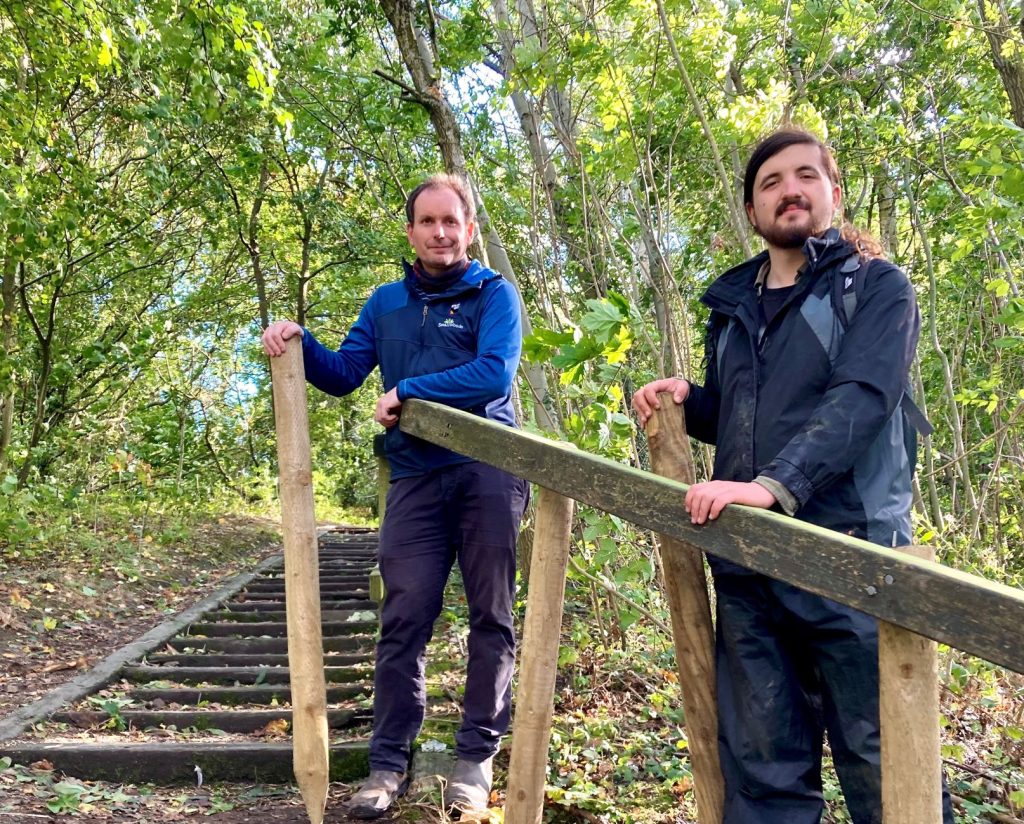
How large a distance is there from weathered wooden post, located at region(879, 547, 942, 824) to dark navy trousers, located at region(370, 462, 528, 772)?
1332mm

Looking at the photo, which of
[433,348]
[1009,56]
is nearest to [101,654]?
[433,348]

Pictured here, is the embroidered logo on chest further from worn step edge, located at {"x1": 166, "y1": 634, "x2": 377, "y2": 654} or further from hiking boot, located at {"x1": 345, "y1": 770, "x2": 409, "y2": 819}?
worn step edge, located at {"x1": 166, "y1": 634, "x2": 377, "y2": 654}

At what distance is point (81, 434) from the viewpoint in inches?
410

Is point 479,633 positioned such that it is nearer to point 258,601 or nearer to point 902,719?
point 902,719

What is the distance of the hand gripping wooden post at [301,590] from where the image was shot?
2209mm

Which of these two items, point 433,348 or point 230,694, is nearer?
point 433,348

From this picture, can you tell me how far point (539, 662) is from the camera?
1961 millimetres

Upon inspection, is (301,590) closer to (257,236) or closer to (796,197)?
(796,197)

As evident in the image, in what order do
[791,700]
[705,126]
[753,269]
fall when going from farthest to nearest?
[705,126]
[753,269]
[791,700]

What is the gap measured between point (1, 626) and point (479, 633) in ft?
13.3

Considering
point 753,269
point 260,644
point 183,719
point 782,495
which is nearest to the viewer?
point 782,495

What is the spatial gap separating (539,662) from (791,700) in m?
0.57

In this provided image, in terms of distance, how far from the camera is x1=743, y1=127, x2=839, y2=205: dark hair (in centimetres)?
196

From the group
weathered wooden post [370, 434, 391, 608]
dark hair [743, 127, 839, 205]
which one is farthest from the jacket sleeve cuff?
weathered wooden post [370, 434, 391, 608]
